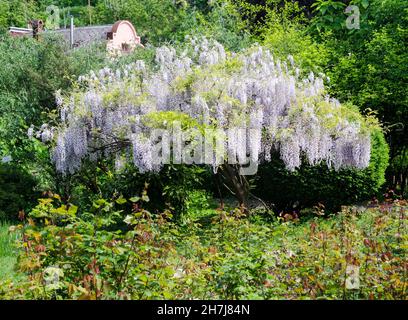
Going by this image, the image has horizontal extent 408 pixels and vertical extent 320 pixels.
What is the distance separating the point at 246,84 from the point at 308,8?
1326 centimetres

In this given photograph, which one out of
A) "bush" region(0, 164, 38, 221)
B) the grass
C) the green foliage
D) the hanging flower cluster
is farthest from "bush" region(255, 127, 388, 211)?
the green foliage

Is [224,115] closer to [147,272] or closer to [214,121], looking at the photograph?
[214,121]

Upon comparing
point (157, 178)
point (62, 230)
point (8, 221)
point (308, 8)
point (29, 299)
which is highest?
point (308, 8)

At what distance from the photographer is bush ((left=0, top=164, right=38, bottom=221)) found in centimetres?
1020

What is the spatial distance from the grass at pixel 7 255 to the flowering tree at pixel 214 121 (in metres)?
1.92

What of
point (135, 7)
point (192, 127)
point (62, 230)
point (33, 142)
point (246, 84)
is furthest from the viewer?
point (135, 7)

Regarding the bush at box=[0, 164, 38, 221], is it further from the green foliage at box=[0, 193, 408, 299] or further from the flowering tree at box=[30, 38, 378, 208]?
the green foliage at box=[0, 193, 408, 299]

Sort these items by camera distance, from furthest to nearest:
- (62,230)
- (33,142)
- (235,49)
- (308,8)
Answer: (308,8)
(235,49)
(33,142)
(62,230)

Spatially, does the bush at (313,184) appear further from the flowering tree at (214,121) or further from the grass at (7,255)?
the grass at (7,255)

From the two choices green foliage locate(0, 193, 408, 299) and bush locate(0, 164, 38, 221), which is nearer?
green foliage locate(0, 193, 408, 299)

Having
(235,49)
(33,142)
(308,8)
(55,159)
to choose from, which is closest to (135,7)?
(308,8)

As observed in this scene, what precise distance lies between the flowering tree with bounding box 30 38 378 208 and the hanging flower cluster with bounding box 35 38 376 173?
14mm

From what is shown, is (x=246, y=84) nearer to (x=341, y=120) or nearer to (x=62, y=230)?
(x=341, y=120)

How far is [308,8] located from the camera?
856 inches
